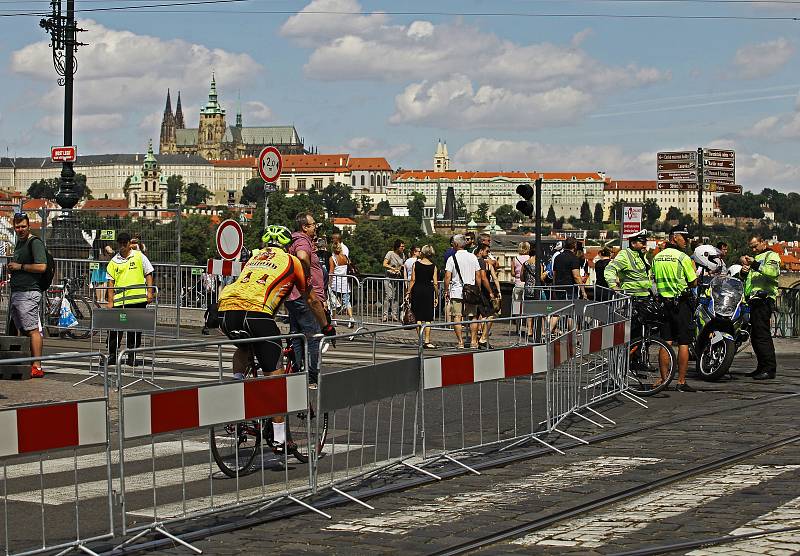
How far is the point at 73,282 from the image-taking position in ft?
68.4

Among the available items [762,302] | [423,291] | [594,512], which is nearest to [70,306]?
[423,291]

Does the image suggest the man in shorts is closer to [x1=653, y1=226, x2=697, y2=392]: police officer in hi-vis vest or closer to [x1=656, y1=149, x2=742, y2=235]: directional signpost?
[x1=653, y1=226, x2=697, y2=392]: police officer in hi-vis vest

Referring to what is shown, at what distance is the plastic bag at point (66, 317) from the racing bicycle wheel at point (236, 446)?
12627 millimetres

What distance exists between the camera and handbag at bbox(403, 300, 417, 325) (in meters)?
20.8

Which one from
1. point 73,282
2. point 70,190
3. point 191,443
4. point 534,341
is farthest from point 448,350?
point 70,190

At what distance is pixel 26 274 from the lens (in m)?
14.5

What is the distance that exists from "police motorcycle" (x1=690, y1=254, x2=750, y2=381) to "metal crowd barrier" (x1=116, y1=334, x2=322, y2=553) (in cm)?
814

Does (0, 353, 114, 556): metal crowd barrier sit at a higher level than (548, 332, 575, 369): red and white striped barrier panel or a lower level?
lower

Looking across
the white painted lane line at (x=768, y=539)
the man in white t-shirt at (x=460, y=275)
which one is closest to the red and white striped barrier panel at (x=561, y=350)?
the white painted lane line at (x=768, y=539)

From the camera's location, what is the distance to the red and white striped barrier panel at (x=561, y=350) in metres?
11.0

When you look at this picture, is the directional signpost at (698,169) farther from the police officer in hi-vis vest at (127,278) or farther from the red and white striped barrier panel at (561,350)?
the red and white striped barrier panel at (561,350)

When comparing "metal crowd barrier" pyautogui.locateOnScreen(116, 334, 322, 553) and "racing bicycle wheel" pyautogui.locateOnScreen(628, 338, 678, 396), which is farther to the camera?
"racing bicycle wheel" pyautogui.locateOnScreen(628, 338, 678, 396)

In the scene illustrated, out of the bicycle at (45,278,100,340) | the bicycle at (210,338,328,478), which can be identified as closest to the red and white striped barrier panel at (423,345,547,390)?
the bicycle at (210,338,328,478)

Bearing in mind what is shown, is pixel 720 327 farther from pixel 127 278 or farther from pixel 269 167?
pixel 269 167
